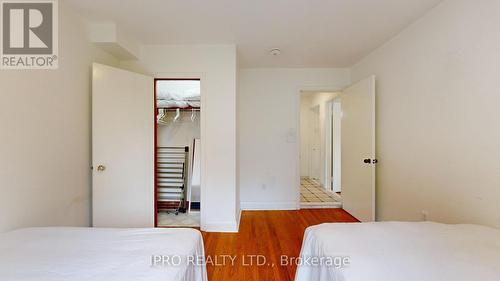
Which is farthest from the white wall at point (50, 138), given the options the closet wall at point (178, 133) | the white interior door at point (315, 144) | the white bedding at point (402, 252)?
the white interior door at point (315, 144)

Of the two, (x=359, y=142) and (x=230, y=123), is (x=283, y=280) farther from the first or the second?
(x=359, y=142)

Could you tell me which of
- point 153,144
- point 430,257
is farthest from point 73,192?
point 430,257

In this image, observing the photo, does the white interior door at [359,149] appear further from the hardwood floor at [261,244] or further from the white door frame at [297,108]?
the hardwood floor at [261,244]

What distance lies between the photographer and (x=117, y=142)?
2.31 metres

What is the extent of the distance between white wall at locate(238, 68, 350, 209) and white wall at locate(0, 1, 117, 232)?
206 centimetres

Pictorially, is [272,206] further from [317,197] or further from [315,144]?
[315,144]

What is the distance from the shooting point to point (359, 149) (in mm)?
2975

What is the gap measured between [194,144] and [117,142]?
141 centimetres

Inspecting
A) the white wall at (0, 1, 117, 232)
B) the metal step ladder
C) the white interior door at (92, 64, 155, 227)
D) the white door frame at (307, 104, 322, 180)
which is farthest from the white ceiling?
the white door frame at (307, 104, 322, 180)

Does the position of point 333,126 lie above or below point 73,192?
above

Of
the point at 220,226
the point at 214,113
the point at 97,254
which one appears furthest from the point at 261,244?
the point at 97,254

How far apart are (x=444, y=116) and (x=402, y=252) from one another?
4.69 feet

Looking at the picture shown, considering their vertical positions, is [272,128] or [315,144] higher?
[272,128]

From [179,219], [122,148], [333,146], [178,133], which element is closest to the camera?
[122,148]
